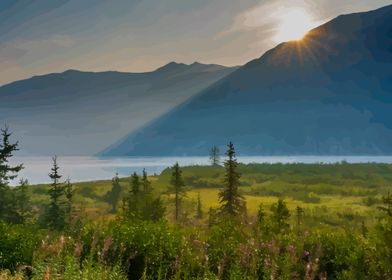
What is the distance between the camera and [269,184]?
189 meters

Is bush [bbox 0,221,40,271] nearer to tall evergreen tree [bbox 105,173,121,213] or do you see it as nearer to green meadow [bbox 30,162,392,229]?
green meadow [bbox 30,162,392,229]

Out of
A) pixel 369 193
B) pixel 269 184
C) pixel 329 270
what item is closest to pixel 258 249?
pixel 329 270

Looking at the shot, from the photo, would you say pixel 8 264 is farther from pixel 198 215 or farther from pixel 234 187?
pixel 198 215

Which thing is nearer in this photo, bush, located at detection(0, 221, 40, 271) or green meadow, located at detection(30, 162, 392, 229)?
bush, located at detection(0, 221, 40, 271)

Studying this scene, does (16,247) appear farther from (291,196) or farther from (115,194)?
(291,196)

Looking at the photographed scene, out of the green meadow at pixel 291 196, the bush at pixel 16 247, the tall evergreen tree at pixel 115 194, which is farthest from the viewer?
the tall evergreen tree at pixel 115 194

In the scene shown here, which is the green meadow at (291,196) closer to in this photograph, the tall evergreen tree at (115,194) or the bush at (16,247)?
the tall evergreen tree at (115,194)

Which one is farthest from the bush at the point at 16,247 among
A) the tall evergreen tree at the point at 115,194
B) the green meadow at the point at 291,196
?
the tall evergreen tree at the point at 115,194

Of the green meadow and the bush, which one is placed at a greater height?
the bush

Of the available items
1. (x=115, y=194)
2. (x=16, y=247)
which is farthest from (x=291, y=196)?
(x=16, y=247)

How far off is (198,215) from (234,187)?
56.9 m

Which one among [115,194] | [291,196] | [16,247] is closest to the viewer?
[16,247]

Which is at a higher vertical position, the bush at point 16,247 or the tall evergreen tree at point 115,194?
the bush at point 16,247

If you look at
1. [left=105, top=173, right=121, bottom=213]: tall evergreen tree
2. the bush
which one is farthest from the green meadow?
the bush
